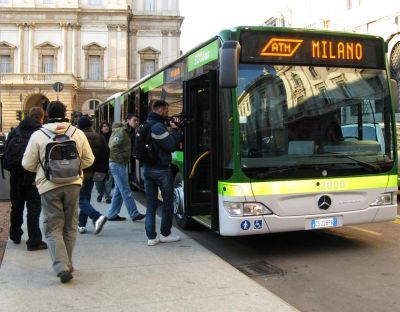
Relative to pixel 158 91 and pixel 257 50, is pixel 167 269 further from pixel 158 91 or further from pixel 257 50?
pixel 158 91

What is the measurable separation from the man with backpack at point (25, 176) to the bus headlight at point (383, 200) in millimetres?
4284

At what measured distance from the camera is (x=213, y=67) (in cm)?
691

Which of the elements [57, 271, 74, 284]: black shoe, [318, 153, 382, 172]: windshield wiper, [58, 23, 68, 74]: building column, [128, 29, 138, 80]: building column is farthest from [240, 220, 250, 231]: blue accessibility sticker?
[128, 29, 138, 80]: building column

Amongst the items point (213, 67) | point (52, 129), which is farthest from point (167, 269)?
point (213, 67)

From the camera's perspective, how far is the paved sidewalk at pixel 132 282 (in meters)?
4.94

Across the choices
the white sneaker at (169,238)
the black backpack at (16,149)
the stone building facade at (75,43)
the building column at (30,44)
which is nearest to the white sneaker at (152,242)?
the white sneaker at (169,238)

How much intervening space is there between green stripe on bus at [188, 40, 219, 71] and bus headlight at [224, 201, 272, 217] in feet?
6.12

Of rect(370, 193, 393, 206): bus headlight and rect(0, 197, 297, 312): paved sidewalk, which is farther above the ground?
rect(370, 193, 393, 206): bus headlight

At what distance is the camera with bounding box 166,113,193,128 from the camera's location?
284 inches

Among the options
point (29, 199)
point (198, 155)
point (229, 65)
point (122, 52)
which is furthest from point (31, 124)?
point (122, 52)

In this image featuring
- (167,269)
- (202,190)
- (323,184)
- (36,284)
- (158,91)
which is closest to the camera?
(36,284)

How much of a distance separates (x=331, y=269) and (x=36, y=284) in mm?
3249

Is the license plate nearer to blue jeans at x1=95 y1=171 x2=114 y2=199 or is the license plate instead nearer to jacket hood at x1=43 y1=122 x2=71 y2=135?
jacket hood at x1=43 y1=122 x2=71 y2=135

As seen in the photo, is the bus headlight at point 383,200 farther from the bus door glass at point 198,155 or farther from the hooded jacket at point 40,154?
the hooded jacket at point 40,154
